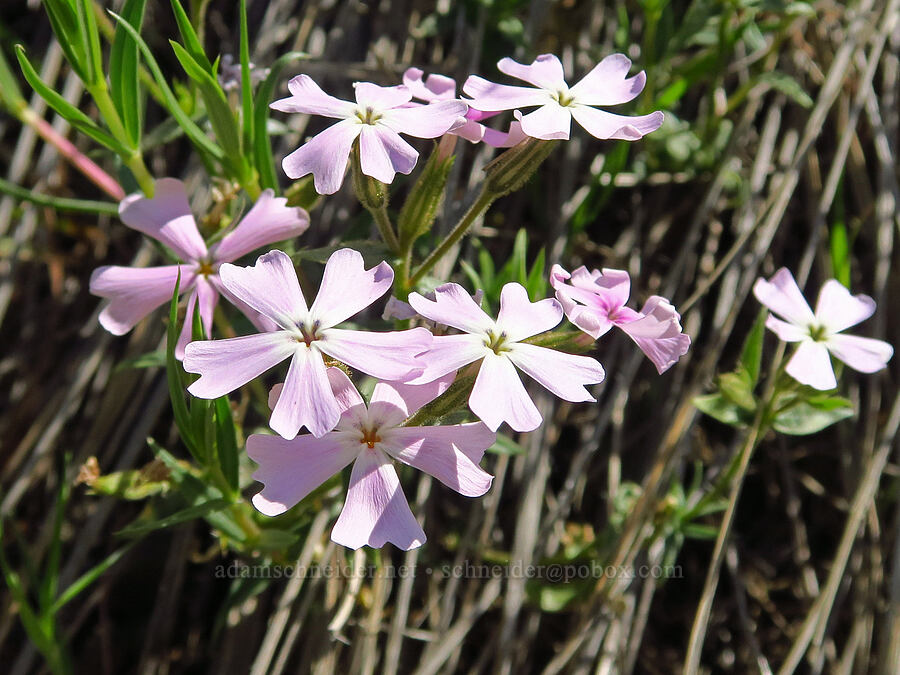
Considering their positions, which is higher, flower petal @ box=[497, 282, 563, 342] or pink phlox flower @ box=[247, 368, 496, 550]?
flower petal @ box=[497, 282, 563, 342]

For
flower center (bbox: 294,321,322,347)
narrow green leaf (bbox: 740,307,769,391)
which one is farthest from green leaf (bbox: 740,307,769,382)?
flower center (bbox: 294,321,322,347)

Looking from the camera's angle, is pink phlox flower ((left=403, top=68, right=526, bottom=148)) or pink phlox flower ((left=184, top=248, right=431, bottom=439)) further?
pink phlox flower ((left=403, top=68, right=526, bottom=148))

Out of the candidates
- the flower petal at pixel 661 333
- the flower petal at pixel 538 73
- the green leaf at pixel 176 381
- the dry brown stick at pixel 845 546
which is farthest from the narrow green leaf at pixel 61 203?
the dry brown stick at pixel 845 546

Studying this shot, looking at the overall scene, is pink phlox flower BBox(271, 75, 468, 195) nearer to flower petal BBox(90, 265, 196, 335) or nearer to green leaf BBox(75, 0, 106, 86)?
flower petal BBox(90, 265, 196, 335)

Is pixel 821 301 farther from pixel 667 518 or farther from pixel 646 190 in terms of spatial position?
pixel 646 190

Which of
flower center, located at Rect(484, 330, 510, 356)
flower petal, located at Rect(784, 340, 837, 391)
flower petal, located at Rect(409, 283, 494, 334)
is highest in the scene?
flower petal, located at Rect(784, 340, 837, 391)
